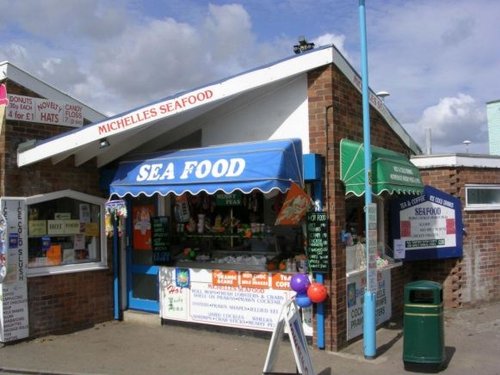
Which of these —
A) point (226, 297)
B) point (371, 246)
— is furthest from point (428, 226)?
point (226, 297)

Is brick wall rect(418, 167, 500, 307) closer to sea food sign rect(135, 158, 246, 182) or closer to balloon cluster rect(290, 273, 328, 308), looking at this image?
balloon cluster rect(290, 273, 328, 308)

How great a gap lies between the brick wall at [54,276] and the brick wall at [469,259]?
18.7 feet

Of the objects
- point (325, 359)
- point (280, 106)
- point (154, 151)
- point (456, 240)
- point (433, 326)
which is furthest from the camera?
point (456, 240)

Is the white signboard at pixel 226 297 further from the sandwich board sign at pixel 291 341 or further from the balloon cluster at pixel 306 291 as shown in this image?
the sandwich board sign at pixel 291 341

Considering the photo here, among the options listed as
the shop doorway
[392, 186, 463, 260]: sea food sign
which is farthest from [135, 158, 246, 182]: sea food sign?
[392, 186, 463, 260]: sea food sign

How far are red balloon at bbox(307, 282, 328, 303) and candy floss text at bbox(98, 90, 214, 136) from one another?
284 centimetres

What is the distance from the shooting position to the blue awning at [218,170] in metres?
6.96

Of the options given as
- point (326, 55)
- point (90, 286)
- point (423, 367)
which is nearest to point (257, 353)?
point (423, 367)

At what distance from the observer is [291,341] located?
215 inches

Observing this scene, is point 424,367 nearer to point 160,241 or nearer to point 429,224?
point 429,224

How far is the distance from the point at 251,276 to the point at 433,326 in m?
2.66

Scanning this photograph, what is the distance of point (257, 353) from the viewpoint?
293 inches

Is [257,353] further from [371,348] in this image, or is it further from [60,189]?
[60,189]

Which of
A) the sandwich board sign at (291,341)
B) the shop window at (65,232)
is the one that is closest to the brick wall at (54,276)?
the shop window at (65,232)
